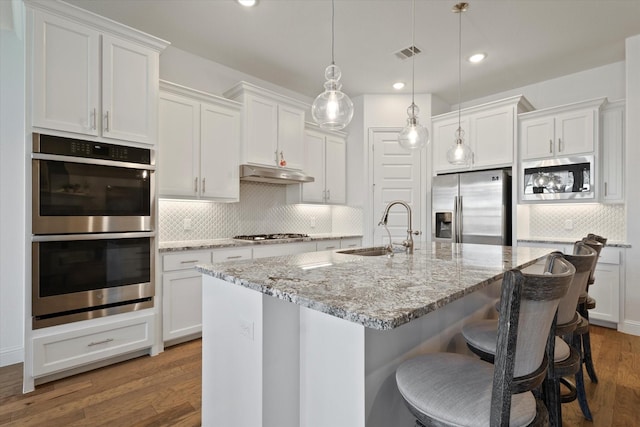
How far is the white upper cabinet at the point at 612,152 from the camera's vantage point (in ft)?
11.3

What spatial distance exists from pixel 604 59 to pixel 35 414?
605 centimetres

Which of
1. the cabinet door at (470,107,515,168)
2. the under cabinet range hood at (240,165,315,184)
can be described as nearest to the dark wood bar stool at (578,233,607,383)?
the cabinet door at (470,107,515,168)

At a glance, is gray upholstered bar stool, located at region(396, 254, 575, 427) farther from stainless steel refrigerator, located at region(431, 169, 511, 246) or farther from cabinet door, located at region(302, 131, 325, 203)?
cabinet door, located at region(302, 131, 325, 203)

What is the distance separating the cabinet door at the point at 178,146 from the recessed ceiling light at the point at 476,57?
120 inches

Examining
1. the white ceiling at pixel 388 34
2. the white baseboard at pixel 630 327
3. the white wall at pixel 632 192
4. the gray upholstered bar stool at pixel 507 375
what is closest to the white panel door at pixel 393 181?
the white ceiling at pixel 388 34

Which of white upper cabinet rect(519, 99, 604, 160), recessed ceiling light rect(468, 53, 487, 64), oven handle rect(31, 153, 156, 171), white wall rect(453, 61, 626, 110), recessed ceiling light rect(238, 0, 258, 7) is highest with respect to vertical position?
recessed ceiling light rect(468, 53, 487, 64)

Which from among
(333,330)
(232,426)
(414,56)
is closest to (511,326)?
(333,330)

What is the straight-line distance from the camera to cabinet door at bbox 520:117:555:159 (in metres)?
3.76

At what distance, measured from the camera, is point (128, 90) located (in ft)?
8.43

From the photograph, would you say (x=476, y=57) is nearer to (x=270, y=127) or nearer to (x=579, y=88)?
(x=579, y=88)

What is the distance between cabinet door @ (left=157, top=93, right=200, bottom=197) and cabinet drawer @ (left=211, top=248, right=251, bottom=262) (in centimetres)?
64

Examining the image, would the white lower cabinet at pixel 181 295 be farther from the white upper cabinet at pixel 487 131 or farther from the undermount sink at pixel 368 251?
the white upper cabinet at pixel 487 131

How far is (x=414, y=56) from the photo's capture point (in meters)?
3.62

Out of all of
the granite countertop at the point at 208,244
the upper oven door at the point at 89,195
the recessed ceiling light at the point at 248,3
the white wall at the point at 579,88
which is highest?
the recessed ceiling light at the point at 248,3
